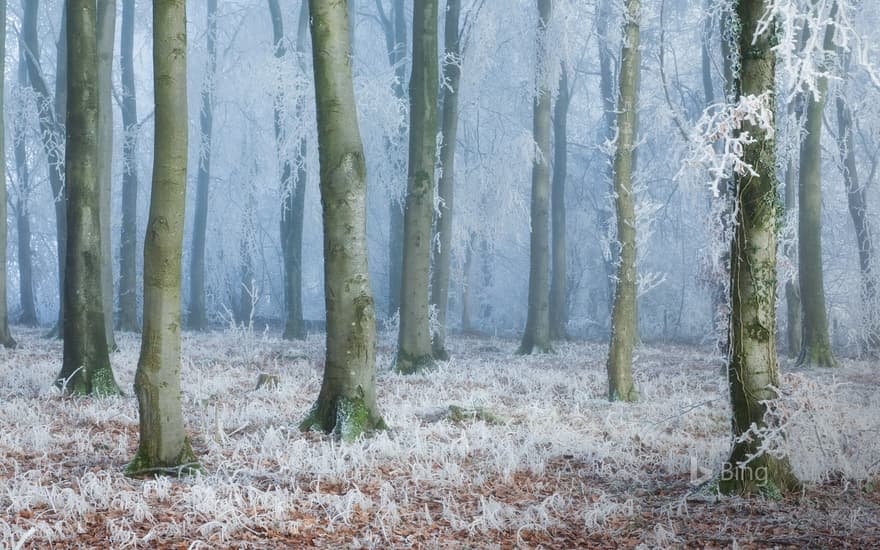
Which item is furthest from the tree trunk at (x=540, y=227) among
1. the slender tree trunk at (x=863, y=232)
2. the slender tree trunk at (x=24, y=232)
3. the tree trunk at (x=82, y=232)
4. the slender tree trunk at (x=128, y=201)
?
the slender tree trunk at (x=24, y=232)

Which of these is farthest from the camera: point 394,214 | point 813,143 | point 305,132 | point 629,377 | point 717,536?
point 394,214

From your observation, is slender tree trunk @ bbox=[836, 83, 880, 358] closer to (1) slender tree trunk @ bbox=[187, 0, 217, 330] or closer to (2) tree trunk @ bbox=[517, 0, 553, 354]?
(2) tree trunk @ bbox=[517, 0, 553, 354]

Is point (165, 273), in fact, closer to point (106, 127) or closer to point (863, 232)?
point (106, 127)

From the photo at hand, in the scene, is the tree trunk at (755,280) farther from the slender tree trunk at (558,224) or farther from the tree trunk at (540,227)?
the slender tree trunk at (558,224)

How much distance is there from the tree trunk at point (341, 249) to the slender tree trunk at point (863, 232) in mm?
13183

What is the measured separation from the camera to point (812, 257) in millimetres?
14211

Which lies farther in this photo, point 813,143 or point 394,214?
point 394,214

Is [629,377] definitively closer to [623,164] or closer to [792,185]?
[623,164]

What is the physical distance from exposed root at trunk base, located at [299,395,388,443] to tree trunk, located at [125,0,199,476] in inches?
59.4

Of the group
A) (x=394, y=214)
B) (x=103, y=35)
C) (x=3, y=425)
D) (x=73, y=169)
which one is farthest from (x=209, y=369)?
(x=394, y=214)

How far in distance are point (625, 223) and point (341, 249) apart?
424 cm

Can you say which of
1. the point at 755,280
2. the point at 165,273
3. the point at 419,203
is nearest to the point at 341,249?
the point at 165,273

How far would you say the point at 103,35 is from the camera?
13.9 metres

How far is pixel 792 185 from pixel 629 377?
8368mm
